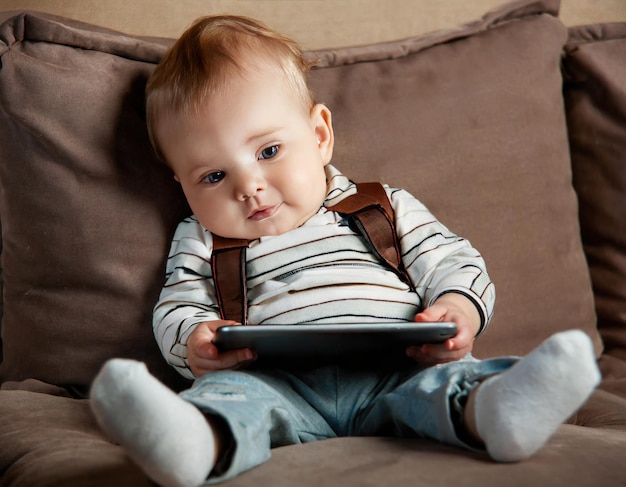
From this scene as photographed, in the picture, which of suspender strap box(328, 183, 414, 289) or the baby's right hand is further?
suspender strap box(328, 183, 414, 289)

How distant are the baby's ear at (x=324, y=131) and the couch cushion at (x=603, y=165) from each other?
1.74 ft

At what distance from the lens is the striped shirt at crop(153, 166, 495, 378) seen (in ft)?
4.33

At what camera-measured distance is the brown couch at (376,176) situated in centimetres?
144

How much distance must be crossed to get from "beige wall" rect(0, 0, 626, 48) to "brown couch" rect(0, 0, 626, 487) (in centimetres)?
26

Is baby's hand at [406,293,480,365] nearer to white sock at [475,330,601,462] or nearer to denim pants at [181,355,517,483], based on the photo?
denim pants at [181,355,517,483]

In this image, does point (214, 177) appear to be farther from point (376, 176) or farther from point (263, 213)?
point (376, 176)

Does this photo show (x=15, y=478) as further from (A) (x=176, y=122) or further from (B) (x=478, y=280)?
(B) (x=478, y=280)

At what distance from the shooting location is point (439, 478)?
0.93 metres

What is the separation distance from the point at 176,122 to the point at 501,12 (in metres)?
0.71

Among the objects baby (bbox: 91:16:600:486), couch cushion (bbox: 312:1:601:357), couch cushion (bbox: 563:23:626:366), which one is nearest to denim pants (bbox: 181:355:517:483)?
baby (bbox: 91:16:600:486)

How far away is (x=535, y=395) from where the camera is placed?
0.92m

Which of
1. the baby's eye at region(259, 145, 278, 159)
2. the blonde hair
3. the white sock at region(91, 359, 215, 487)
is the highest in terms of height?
the blonde hair

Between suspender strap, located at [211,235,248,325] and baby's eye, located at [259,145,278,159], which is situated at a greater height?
baby's eye, located at [259,145,278,159]

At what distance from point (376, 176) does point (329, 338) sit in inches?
20.7
